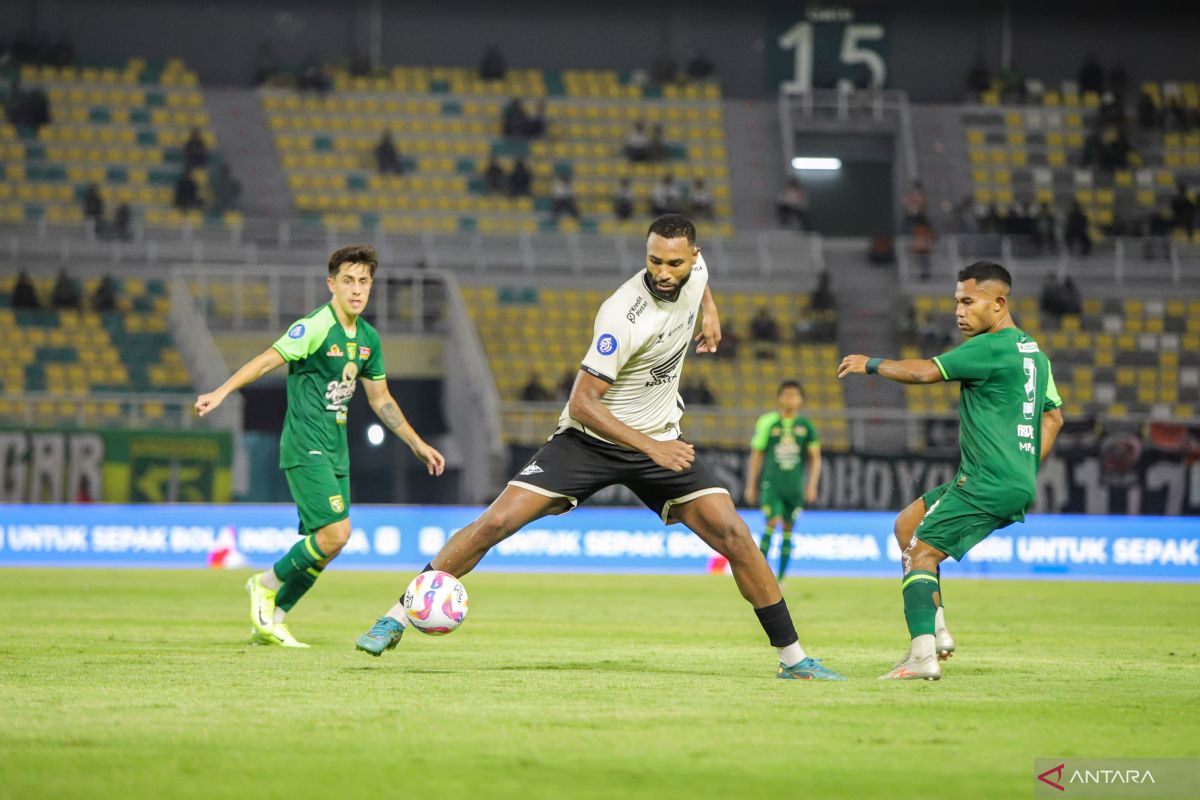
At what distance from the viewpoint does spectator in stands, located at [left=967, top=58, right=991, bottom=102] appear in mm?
45250

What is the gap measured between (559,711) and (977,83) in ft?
133

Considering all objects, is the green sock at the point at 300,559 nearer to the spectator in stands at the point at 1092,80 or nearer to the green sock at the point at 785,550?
the green sock at the point at 785,550

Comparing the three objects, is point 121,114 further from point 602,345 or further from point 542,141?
point 602,345

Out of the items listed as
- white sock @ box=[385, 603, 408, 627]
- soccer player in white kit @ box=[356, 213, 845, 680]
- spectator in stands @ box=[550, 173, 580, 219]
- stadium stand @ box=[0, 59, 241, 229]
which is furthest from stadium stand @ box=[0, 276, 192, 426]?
soccer player in white kit @ box=[356, 213, 845, 680]

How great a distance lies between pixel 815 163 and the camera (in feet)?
151

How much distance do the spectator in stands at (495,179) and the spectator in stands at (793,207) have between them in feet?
21.8

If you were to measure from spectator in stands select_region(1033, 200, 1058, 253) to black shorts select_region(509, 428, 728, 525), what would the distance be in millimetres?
31507

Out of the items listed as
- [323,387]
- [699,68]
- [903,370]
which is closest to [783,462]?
→ [323,387]

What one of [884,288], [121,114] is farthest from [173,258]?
[884,288]

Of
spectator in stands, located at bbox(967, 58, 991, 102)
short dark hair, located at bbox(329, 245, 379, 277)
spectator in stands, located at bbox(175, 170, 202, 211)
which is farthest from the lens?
spectator in stands, located at bbox(967, 58, 991, 102)

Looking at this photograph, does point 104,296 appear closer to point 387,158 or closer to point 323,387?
point 387,158

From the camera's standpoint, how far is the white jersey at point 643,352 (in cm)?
859

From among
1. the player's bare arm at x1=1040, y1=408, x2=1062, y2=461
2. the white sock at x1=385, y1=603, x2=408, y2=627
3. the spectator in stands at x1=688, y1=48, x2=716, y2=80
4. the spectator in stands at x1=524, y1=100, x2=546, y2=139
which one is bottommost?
the white sock at x1=385, y1=603, x2=408, y2=627

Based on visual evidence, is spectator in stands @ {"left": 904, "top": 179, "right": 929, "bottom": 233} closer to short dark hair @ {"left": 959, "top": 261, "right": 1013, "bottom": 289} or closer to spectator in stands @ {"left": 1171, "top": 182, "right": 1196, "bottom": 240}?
spectator in stands @ {"left": 1171, "top": 182, "right": 1196, "bottom": 240}
